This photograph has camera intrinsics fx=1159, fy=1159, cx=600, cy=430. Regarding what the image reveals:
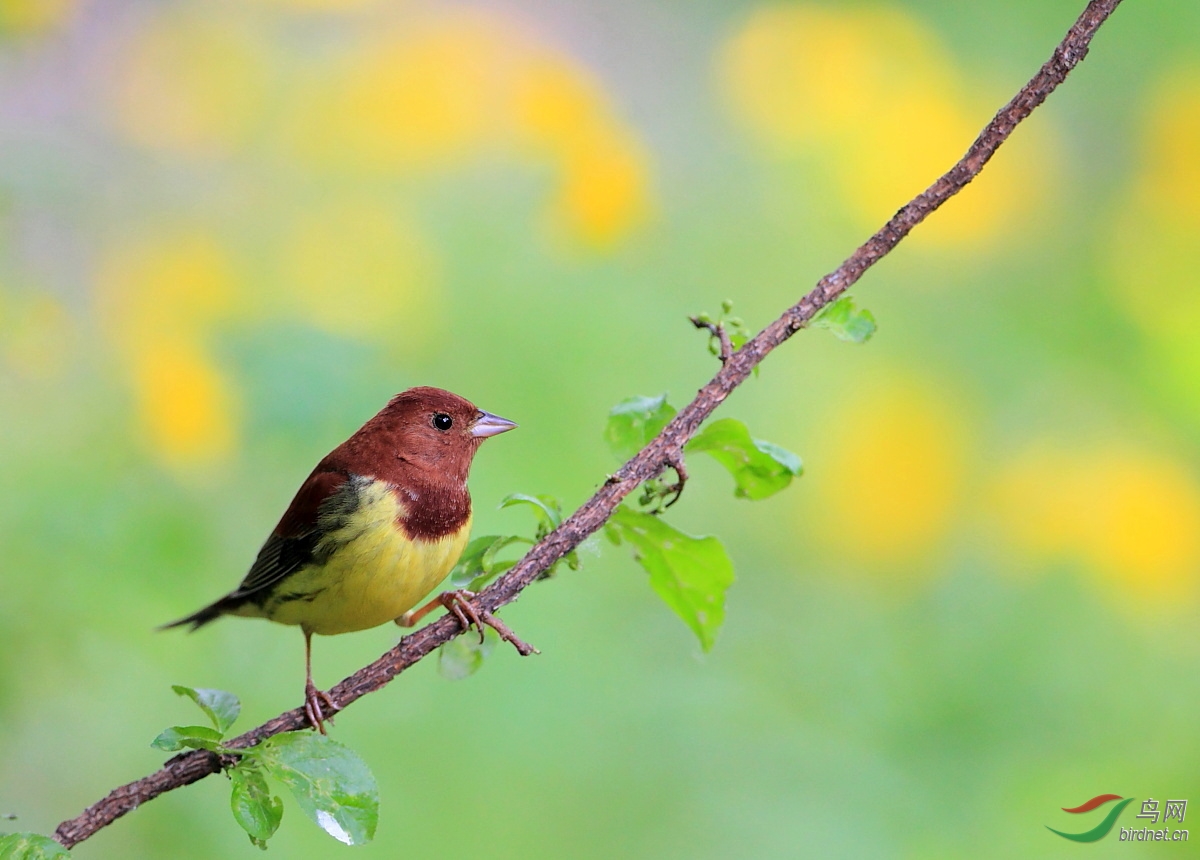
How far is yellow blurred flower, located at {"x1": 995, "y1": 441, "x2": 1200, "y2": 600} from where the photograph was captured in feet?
16.2

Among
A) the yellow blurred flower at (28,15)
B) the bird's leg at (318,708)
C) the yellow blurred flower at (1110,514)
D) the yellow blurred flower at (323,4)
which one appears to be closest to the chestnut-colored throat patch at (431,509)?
the bird's leg at (318,708)

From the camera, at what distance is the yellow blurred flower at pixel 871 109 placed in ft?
18.7

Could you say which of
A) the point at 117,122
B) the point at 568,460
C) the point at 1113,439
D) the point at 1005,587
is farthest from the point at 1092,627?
the point at 117,122

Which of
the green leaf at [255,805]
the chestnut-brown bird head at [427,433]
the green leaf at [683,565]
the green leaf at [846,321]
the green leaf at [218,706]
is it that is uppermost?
the chestnut-brown bird head at [427,433]

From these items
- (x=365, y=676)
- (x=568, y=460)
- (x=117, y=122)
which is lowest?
(x=365, y=676)

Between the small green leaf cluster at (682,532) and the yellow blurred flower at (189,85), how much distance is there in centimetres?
366

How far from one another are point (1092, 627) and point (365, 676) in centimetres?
353

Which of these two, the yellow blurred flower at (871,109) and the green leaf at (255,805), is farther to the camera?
the yellow blurred flower at (871,109)

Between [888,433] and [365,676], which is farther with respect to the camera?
[888,433]

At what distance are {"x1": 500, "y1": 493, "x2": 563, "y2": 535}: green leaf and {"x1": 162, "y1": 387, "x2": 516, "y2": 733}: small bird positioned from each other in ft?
2.05

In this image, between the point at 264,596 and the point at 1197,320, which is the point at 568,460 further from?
the point at 1197,320

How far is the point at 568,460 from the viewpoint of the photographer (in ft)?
15.4

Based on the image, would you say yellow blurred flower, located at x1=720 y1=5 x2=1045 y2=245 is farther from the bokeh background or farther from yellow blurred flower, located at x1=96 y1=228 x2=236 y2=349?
yellow blurred flower, located at x1=96 y1=228 x2=236 y2=349

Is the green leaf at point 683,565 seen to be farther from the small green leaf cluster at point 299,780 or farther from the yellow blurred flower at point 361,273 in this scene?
the yellow blurred flower at point 361,273
